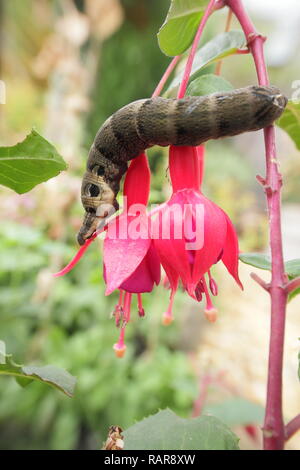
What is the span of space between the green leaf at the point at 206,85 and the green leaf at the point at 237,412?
0.66m

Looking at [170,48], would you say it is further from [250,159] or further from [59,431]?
[250,159]

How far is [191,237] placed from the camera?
0.92 ft

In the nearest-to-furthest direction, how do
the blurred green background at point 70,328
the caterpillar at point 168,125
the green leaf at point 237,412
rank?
the caterpillar at point 168,125 < the green leaf at point 237,412 < the blurred green background at point 70,328

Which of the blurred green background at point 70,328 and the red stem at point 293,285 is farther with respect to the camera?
the blurred green background at point 70,328

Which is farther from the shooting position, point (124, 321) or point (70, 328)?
point (70, 328)

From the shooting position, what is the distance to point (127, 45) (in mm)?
2840

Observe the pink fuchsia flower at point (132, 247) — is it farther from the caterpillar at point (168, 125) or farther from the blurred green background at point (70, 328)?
the blurred green background at point (70, 328)

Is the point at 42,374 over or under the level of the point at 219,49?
under

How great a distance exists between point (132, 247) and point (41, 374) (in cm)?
10

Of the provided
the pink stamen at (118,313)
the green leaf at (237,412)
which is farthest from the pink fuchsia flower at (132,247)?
the green leaf at (237,412)

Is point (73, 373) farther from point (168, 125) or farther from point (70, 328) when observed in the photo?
point (168, 125)

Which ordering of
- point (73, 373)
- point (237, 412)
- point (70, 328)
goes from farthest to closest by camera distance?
point (70, 328)
point (73, 373)
point (237, 412)

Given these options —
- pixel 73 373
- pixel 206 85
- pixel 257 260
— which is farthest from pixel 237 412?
pixel 206 85

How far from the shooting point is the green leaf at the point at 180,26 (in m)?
0.32
